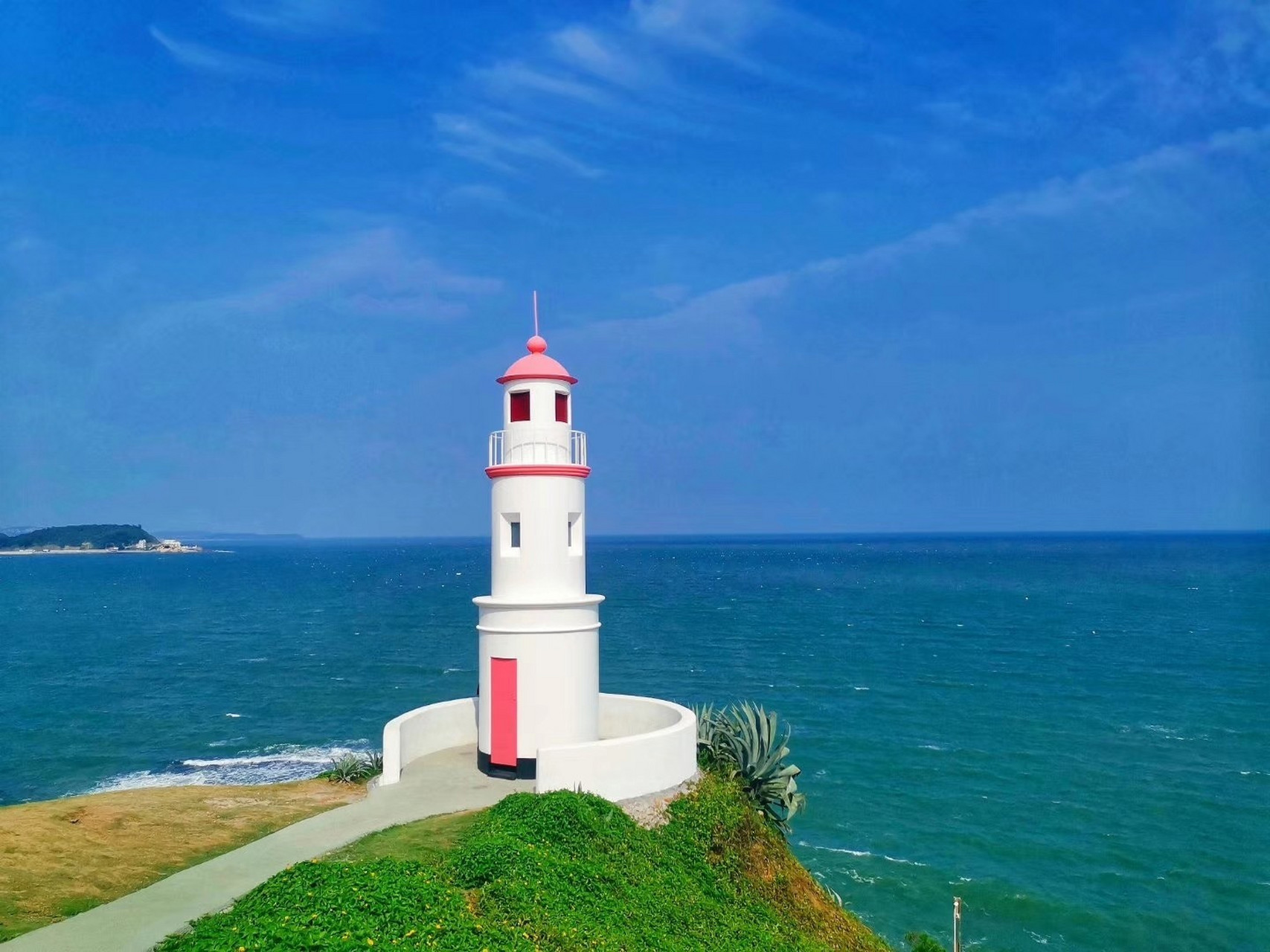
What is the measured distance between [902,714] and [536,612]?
26.3 metres

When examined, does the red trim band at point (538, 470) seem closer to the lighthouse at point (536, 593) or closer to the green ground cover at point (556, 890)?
the lighthouse at point (536, 593)

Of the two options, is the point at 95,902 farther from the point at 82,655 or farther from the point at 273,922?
the point at 82,655

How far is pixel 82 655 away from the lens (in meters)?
56.8

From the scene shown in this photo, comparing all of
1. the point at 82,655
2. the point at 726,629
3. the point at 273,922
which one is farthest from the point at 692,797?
the point at 82,655

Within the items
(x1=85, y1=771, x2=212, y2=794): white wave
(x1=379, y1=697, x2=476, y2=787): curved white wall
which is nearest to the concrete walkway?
(x1=379, y1=697, x2=476, y2=787): curved white wall

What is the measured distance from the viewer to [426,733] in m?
18.8

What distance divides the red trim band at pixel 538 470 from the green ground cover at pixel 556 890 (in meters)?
6.20

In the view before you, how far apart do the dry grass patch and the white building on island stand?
8.04ft

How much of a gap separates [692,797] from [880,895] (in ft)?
29.8

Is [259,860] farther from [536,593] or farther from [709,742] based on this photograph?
[709,742]

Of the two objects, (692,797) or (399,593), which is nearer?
(692,797)

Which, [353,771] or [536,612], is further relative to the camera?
[353,771]

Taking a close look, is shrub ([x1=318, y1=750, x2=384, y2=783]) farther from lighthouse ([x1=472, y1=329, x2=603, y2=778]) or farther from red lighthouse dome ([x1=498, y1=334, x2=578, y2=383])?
red lighthouse dome ([x1=498, y1=334, x2=578, y2=383])

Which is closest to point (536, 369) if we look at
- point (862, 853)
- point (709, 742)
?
point (709, 742)
